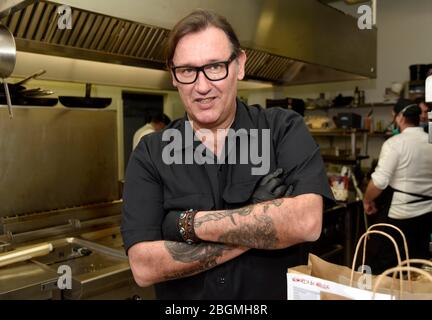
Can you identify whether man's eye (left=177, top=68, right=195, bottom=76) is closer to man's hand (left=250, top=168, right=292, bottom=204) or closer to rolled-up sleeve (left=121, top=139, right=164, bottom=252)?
rolled-up sleeve (left=121, top=139, right=164, bottom=252)

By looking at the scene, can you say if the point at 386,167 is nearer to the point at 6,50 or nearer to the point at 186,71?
the point at 186,71

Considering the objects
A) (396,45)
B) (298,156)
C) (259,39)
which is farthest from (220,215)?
(396,45)

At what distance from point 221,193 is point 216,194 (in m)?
0.02

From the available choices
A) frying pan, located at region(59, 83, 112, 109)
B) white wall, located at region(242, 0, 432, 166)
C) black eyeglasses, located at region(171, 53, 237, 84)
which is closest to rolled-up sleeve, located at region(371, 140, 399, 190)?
frying pan, located at region(59, 83, 112, 109)

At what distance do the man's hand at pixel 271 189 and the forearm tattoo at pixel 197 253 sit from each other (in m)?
0.17

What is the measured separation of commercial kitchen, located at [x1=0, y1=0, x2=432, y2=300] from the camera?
6.05ft

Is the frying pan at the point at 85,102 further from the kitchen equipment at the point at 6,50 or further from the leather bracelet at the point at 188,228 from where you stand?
the leather bracelet at the point at 188,228

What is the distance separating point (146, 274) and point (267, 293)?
0.37 m

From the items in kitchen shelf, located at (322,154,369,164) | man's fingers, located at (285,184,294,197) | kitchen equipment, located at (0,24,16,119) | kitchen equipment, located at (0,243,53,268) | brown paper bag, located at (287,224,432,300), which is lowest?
kitchen equipment, located at (0,243,53,268)

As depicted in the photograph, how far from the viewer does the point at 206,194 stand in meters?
1.25

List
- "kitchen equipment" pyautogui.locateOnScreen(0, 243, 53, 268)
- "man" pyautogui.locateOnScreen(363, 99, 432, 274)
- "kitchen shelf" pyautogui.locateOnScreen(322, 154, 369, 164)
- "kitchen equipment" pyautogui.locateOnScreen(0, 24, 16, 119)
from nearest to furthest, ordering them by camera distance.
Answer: "kitchen equipment" pyautogui.locateOnScreen(0, 24, 16, 119), "kitchen equipment" pyautogui.locateOnScreen(0, 243, 53, 268), "man" pyautogui.locateOnScreen(363, 99, 432, 274), "kitchen shelf" pyautogui.locateOnScreen(322, 154, 369, 164)

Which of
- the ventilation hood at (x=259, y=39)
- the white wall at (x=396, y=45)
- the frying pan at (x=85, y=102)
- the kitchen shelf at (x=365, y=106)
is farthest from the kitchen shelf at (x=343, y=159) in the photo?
the frying pan at (x=85, y=102)
